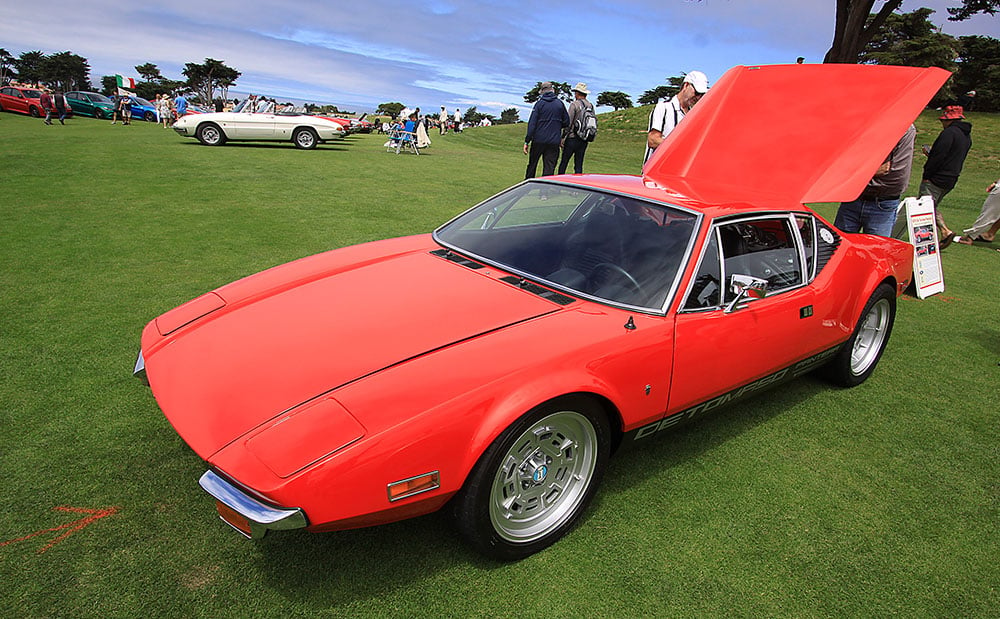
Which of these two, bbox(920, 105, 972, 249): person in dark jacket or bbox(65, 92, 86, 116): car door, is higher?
bbox(65, 92, 86, 116): car door

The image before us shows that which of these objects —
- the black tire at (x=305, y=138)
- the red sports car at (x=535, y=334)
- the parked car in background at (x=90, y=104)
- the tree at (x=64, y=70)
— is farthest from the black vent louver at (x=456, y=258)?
the tree at (x=64, y=70)

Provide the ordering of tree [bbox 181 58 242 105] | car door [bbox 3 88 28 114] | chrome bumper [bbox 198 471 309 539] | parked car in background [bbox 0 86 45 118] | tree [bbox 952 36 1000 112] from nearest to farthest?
1. chrome bumper [bbox 198 471 309 539]
2. parked car in background [bbox 0 86 45 118]
3. car door [bbox 3 88 28 114]
4. tree [bbox 952 36 1000 112]
5. tree [bbox 181 58 242 105]

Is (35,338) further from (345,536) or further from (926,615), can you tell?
(926,615)

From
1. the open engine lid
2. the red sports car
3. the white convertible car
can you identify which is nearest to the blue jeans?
the open engine lid

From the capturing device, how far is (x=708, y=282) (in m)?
2.69

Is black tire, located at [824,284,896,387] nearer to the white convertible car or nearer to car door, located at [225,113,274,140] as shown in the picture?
the white convertible car

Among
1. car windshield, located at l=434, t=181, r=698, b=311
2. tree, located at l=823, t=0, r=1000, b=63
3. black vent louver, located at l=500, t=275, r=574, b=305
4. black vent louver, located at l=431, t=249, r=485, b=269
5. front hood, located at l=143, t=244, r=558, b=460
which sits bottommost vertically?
front hood, located at l=143, t=244, r=558, b=460

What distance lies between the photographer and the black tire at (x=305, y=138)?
53.9 ft

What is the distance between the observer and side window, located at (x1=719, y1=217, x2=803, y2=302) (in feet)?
9.37

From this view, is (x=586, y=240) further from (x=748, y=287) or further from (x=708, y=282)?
(x=748, y=287)

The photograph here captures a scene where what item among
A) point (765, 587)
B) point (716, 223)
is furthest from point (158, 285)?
point (765, 587)

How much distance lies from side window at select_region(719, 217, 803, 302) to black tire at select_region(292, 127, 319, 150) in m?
15.7

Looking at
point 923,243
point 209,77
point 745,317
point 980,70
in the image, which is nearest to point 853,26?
point 923,243

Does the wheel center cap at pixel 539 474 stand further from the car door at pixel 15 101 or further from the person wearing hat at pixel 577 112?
the car door at pixel 15 101
